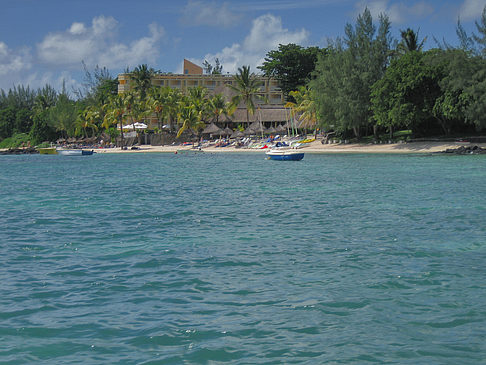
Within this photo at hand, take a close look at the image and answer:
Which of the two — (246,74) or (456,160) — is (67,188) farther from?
(246,74)

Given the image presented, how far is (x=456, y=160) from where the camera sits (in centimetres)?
4291

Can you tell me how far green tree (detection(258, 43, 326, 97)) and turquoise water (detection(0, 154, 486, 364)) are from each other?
87109mm

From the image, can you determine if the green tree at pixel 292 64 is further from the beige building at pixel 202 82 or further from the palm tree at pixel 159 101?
the palm tree at pixel 159 101

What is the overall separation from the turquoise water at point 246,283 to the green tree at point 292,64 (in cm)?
8711

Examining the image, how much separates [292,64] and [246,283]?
326ft

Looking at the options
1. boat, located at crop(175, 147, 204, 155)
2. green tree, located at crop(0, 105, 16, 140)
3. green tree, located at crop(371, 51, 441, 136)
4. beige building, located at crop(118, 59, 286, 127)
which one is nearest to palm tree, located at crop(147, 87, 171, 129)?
boat, located at crop(175, 147, 204, 155)

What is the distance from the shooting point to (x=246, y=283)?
987 centimetres

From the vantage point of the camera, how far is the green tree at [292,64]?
344 feet

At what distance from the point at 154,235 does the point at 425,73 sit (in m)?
43.3

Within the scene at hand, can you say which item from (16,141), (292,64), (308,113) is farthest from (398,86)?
(16,141)

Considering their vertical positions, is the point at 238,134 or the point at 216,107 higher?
the point at 216,107

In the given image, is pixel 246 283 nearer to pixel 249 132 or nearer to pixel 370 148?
pixel 370 148

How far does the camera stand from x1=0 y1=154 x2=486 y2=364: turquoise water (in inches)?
278

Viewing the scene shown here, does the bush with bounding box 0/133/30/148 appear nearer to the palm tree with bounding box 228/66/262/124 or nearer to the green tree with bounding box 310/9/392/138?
the palm tree with bounding box 228/66/262/124
